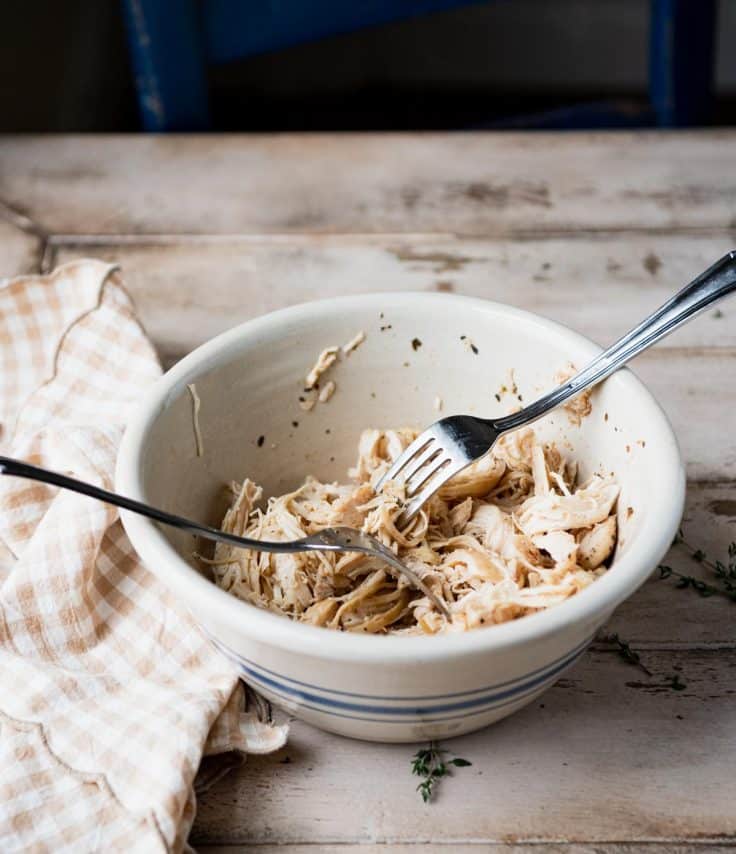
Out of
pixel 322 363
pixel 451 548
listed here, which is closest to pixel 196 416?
pixel 322 363

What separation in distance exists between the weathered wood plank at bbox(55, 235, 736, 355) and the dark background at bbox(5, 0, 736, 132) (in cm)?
212

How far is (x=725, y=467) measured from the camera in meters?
1.23

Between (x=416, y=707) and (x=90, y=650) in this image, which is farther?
(x=90, y=650)

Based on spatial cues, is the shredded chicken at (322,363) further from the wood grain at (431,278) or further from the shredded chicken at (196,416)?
the wood grain at (431,278)

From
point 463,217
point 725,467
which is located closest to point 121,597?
point 725,467

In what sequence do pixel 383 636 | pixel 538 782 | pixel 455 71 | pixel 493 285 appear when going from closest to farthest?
1. pixel 383 636
2. pixel 538 782
3. pixel 493 285
4. pixel 455 71

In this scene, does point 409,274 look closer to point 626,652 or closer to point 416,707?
point 626,652

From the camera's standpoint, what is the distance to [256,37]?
1914 millimetres

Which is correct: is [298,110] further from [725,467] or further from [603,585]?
[603,585]

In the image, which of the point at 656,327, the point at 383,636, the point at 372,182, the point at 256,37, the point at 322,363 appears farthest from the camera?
the point at 256,37

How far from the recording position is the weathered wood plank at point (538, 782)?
865 millimetres

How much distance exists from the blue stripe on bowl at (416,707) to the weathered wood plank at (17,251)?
90 cm

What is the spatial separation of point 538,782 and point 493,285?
814 mm

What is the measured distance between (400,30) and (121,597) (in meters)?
3.19
